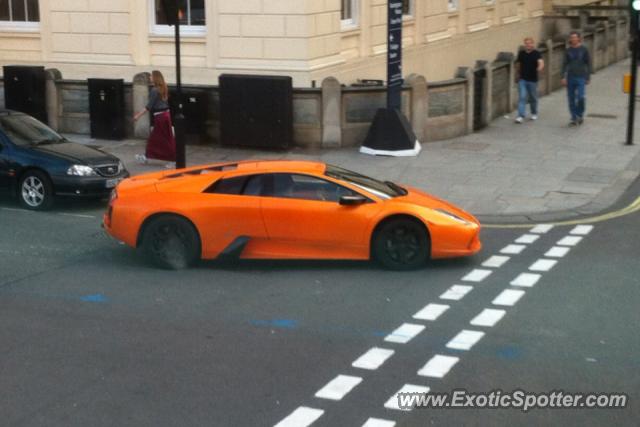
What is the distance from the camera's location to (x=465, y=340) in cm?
1095

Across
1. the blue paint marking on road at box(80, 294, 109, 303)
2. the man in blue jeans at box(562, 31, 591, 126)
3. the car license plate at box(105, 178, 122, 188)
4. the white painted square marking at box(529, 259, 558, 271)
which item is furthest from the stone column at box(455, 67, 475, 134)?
the blue paint marking on road at box(80, 294, 109, 303)

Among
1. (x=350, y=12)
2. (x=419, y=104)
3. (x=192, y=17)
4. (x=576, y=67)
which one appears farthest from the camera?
(x=350, y=12)

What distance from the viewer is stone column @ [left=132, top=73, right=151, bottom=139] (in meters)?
22.8

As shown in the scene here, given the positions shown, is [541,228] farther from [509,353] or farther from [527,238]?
[509,353]

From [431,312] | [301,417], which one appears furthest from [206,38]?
[301,417]

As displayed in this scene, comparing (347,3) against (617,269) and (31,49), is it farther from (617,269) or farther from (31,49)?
(617,269)

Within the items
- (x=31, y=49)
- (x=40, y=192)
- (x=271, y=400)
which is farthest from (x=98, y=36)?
(x=271, y=400)

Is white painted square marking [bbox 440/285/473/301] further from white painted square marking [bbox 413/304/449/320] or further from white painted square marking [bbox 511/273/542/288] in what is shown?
white painted square marking [bbox 511/273/542/288]

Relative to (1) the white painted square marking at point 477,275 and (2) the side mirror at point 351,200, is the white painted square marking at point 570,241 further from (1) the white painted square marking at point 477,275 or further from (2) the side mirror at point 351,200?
(2) the side mirror at point 351,200

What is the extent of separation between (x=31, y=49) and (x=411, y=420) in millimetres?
19102

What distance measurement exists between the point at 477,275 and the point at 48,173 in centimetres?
699

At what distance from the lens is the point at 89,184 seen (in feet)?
55.8

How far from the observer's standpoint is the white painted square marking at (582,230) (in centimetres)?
1589

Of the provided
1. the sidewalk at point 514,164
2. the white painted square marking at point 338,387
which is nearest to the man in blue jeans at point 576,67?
the sidewalk at point 514,164
